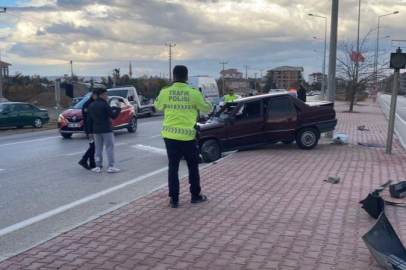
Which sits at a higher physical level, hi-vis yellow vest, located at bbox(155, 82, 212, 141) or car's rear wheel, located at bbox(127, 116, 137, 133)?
hi-vis yellow vest, located at bbox(155, 82, 212, 141)

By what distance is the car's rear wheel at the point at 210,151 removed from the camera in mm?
12828

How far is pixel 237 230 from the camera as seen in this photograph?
20.2ft

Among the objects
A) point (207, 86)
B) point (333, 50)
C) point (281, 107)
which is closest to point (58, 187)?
point (281, 107)

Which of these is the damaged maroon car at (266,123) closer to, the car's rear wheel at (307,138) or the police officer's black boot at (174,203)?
the car's rear wheel at (307,138)

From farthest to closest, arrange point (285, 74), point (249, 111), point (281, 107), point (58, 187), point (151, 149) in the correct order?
point (285, 74), point (151, 149), point (281, 107), point (249, 111), point (58, 187)

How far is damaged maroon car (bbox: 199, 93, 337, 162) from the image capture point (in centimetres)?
1336

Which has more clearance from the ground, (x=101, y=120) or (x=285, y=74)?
(x=285, y=74)

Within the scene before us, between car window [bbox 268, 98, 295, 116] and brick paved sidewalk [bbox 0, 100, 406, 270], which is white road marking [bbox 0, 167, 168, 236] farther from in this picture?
car window [bbox 268, 98, 295, 116]

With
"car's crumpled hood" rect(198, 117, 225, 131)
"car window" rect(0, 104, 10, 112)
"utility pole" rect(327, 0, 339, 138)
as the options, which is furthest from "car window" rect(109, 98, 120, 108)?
"utility pole" rect(327, 0, 339, 138)

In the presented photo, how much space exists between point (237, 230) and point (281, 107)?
8413 millimetres

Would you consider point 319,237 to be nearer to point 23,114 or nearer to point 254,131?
point 254,131

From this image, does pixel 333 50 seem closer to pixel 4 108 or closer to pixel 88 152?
pixel 88 152

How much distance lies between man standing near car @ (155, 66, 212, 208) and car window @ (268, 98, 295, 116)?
698 centimetres

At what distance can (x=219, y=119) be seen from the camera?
13625 millimetres
